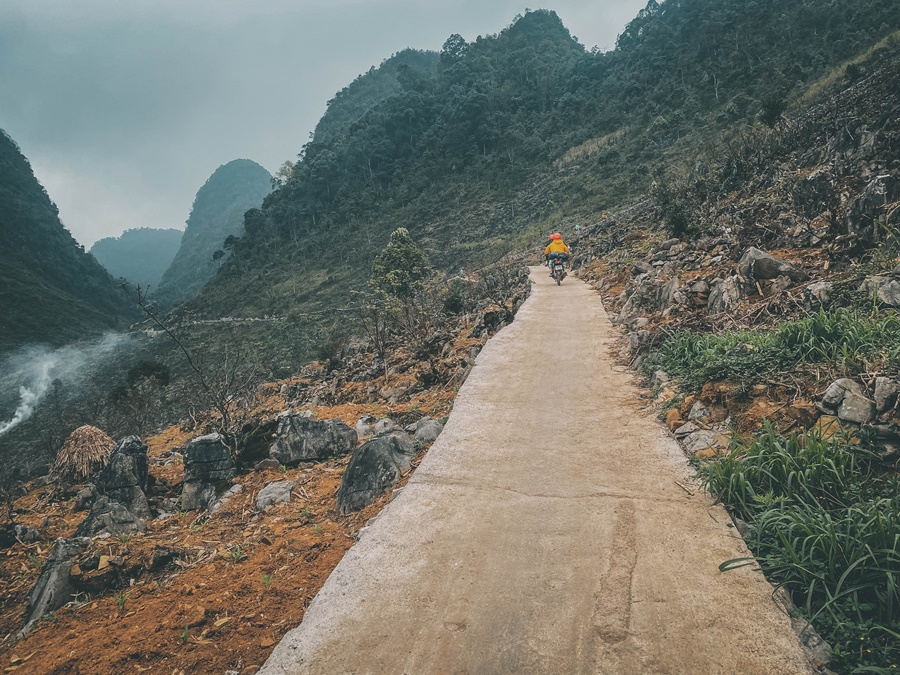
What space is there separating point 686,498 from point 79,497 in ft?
26.2

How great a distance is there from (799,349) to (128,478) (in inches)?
314

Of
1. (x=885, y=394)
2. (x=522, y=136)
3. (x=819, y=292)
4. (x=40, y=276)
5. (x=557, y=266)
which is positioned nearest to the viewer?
(x=885, y=394)

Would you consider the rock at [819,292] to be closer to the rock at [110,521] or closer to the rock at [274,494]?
the rock at [274,494]

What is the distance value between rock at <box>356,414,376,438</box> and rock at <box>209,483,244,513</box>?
171 centimetres

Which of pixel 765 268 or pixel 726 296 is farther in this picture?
pixel 726 296

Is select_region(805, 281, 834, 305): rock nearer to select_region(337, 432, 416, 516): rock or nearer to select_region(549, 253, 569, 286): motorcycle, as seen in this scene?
select_region(337, 432, 416, 516): rock

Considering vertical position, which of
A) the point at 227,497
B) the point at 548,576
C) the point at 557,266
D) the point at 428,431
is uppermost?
the point at 557,266

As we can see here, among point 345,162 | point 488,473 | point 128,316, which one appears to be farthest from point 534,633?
point 128,316

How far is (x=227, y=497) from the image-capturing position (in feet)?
16.6

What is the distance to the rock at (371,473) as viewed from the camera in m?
4.17

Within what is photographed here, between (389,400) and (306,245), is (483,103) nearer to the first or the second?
(306,245)

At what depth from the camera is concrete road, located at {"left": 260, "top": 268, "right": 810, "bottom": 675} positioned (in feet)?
7.27


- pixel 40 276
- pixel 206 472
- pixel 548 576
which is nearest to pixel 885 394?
pixel 548 576

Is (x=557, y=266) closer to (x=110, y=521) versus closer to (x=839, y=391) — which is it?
(x=839, y=391)
